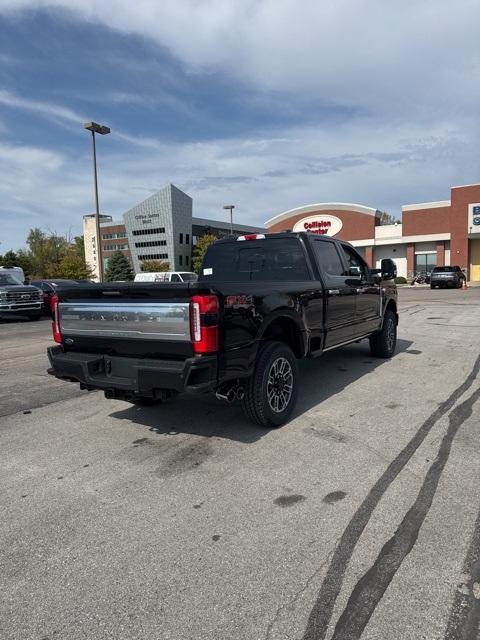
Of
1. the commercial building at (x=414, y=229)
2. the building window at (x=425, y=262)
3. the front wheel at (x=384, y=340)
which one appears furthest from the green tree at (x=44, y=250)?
the front wheel at (x=384, y=340)

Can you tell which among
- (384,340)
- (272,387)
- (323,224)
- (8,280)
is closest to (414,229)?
(323,224)

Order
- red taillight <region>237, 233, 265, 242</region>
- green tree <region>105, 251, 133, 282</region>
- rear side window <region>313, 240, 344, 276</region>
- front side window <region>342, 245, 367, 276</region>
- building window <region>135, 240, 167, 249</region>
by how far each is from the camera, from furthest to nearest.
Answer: building window <region>135, 240, 167, 249</region>, green tree <region>105, 251, 133, 282</region>, front side window <region>342, 245, 367, 276</region>, red taillight <region>237, 233, 265, 242</region>, rear side window <region>313, 240, 344, 276</region>

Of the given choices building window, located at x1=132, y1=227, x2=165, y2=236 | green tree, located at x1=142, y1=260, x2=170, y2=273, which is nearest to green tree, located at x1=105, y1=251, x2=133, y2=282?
green tree, located at x1=142, y1=260, x2=170, y2=273

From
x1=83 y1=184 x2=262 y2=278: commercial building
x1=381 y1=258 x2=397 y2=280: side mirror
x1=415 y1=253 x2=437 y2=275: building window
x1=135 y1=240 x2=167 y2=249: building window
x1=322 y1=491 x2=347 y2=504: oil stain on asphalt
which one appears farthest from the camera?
x1=135 y1=240 x2=167 y2=249: building window

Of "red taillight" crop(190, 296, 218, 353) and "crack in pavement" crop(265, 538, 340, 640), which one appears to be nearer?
"crack in pavement" crop(265, 538, 340, 640)

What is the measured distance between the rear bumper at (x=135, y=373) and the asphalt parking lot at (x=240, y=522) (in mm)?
587

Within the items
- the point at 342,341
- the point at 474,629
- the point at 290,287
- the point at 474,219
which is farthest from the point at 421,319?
the point at 474,219

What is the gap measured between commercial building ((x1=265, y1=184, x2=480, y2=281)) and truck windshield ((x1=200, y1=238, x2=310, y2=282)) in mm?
43702

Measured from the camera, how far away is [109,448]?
14.3 ft

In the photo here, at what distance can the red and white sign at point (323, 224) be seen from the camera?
184ft

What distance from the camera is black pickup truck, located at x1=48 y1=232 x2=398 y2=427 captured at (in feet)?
12.8

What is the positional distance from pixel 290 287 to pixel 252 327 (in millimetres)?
920

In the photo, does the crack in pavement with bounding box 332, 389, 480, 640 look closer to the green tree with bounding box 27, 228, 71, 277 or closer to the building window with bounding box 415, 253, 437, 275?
the building window with bounding box 415, 253, 437, 275

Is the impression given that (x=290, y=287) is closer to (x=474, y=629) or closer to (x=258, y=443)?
(x=258, y=443)
